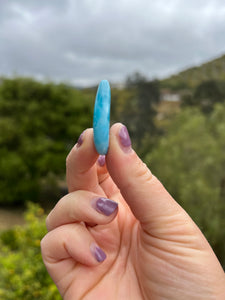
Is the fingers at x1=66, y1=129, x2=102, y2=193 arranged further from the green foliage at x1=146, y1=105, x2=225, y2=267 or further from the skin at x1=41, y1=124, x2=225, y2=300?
the green foliage at x1=146, y1=105, x2=225, y2=267

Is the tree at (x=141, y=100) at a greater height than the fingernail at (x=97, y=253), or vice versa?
the tree at (x=141, y=100)

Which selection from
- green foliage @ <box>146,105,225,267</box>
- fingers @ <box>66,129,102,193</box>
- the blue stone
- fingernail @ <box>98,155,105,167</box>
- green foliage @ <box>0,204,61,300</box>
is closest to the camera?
the blue stone

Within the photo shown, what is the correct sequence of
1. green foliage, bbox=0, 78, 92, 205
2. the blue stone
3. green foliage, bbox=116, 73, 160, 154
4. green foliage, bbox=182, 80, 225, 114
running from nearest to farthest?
the blue stone < green foliage, bbox=0, 78, 92, 205 < green foliage, bbox=182, 80, 225, 114 < green foliage, bbox=116, 73, 160, 154

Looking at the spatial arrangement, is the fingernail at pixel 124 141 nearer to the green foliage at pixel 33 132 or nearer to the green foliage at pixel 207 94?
the green foliage at pixel 33 132

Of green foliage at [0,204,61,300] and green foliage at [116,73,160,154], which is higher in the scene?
green foliage at [116,73,160,154]

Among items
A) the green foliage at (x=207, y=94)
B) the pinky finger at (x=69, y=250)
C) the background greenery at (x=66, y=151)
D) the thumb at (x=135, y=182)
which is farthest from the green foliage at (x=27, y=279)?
the green foliage at (x=207, y=94)

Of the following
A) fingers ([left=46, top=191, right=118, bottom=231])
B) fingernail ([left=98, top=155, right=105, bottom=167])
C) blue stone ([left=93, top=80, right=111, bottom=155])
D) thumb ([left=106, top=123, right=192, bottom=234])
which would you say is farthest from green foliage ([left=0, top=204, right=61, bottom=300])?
blue stone ([left=93, top=80, right=111, bottom=155])
